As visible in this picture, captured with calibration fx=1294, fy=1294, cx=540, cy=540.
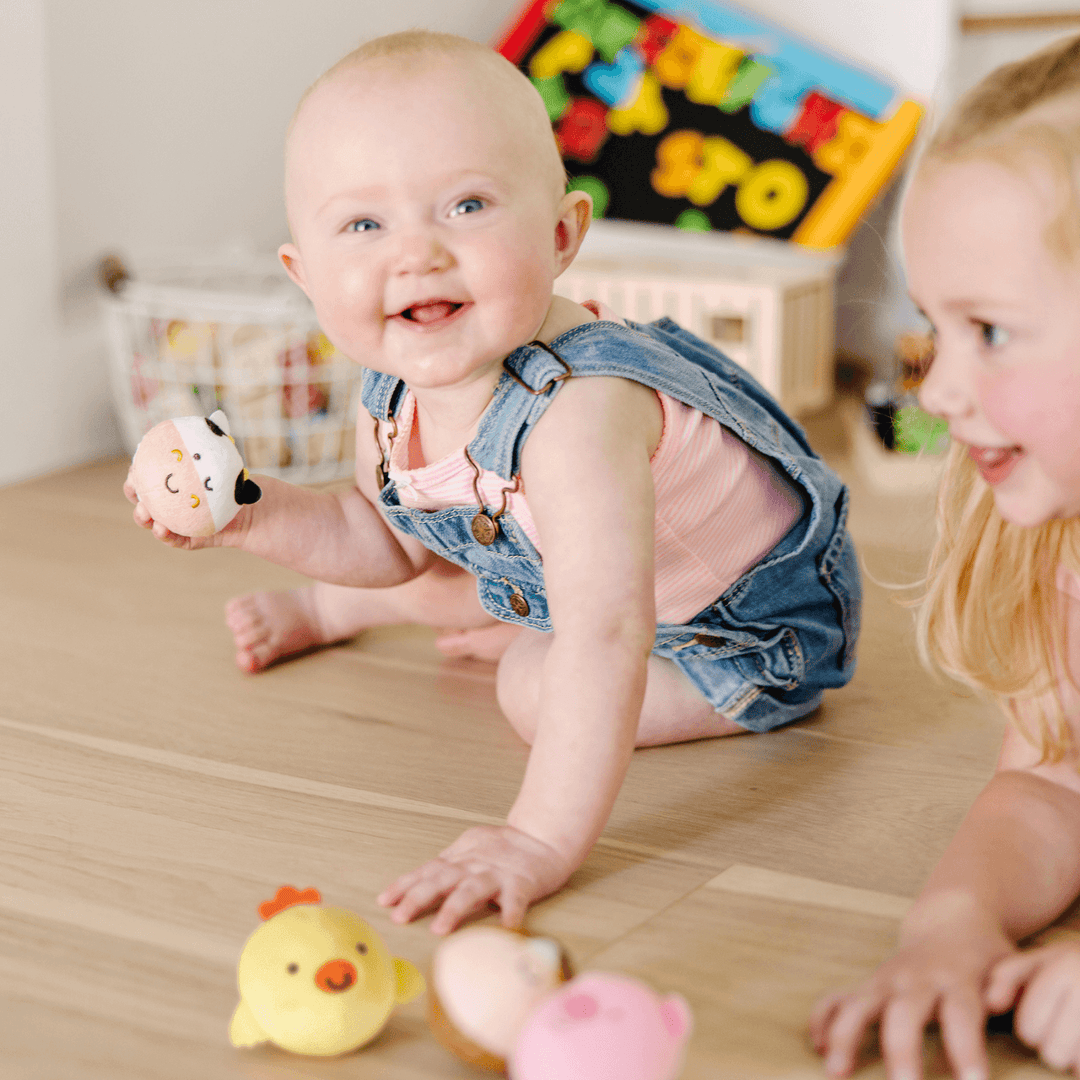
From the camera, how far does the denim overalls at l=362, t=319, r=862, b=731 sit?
2.66 ft

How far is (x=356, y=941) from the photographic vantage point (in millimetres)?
521

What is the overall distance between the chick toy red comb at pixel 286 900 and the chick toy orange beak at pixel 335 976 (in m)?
0.05

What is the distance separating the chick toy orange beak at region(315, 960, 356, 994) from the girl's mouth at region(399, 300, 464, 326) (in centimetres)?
35

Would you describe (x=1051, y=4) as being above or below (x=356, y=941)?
above

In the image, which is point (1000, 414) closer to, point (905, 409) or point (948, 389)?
point (948, 389)

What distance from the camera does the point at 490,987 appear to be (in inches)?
18.8

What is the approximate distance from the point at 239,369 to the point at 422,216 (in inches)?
33.3

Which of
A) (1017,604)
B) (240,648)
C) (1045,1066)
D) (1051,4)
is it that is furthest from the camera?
(1051,4)

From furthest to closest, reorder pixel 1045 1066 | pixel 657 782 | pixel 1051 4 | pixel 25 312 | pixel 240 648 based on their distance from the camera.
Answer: pixel 1051 4 < pixel 25 312 < pixel 240 648 < pixel 657 782 < pixel 1045 1066

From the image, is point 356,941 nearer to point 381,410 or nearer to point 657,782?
point 657,782

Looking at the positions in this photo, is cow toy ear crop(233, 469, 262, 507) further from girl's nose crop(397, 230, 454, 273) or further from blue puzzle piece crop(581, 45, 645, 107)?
blue puzzle piece crop(581, 45, 645, 107)

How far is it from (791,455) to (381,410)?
27cm

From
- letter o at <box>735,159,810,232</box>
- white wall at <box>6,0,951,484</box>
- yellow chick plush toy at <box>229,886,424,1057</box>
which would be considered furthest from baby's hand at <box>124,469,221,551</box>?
letter o at <box>735,159,810,232</box>

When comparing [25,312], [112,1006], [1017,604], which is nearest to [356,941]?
[112,1006]
